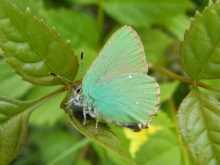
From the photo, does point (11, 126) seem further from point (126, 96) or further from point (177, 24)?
point (177, 24)

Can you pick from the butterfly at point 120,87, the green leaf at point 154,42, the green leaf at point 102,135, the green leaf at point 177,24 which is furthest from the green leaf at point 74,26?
the green leaf at point 102,135

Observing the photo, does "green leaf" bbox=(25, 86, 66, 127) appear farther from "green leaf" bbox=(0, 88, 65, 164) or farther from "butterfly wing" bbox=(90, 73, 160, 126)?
"green leaf" bbox=(0, 88, 65, 164)

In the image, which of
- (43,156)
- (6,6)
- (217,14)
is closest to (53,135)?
(43,156)

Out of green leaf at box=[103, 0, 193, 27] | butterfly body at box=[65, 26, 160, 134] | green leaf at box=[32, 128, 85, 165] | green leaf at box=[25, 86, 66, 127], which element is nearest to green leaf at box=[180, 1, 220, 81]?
butterfly body at box=[65, 26, 160, 134]

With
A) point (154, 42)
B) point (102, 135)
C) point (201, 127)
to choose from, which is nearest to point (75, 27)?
point (154, 42)

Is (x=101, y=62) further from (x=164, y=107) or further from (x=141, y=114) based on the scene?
(x=164, y=107)

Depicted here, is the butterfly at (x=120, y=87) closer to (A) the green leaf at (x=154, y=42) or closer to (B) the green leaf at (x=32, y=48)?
(B) the green leaf at (x=32, y=48)
